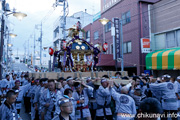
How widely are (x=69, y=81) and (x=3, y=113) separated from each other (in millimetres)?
2388

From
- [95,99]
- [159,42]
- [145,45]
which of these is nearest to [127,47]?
[145,45]

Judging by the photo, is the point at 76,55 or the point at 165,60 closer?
the point at 76,55

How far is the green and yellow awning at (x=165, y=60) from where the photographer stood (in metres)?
11.2

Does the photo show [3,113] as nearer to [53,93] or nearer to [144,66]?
[53,93]

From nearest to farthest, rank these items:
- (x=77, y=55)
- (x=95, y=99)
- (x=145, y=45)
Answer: (x=95, y=99), (x=77, y=55), (x=145, y=45)

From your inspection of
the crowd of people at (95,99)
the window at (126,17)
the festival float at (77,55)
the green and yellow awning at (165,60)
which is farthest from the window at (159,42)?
the crowd of people at (95,99)

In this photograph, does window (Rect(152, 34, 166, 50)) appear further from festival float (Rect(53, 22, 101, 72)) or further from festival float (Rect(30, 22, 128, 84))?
festival float (Rect(53, 22, 101, 72))

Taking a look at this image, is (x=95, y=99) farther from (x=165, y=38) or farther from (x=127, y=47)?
(x=127, y=47)

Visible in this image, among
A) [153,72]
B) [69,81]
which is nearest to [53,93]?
[69,81]

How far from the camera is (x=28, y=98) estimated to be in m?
8.10

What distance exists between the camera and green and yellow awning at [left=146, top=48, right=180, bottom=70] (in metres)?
11.2

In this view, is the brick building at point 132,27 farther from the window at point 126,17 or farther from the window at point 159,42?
the window at point 159,42

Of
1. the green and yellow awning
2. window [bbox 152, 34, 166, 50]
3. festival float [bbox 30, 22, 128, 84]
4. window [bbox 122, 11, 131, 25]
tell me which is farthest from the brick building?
festival float [bbox 30, 22, 128, 84]

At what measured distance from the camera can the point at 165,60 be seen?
1209 cm
